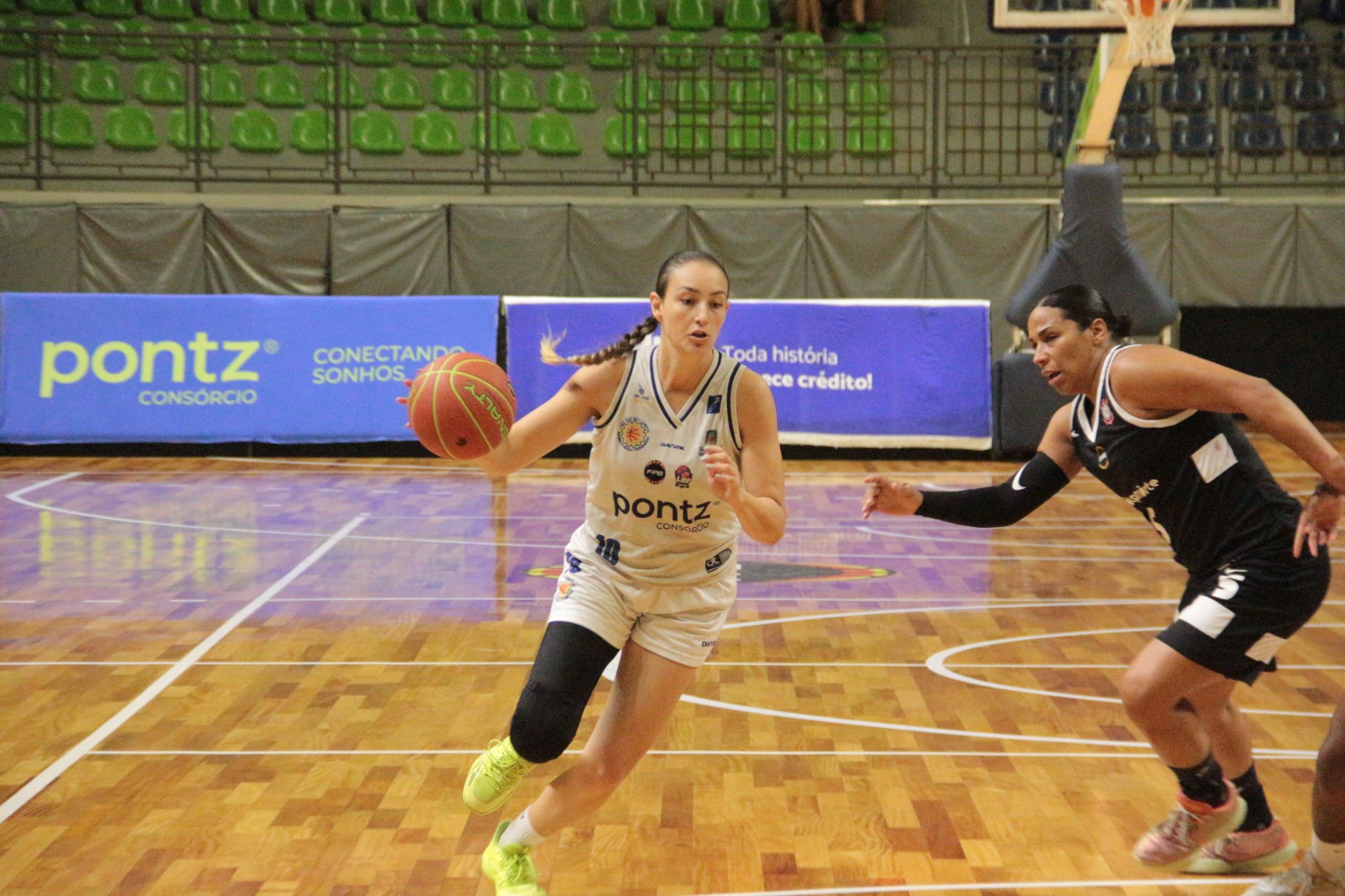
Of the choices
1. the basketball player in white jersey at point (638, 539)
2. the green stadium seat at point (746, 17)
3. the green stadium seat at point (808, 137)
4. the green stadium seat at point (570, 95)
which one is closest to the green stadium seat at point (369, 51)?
the green stadium seat at point (570, 95)

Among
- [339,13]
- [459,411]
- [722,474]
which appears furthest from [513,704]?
[339,13]

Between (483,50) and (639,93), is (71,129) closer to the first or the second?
(483,50)

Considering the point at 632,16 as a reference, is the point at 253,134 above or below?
below

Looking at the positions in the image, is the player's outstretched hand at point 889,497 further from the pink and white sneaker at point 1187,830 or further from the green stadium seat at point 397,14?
the green stadium seat at point 397,14

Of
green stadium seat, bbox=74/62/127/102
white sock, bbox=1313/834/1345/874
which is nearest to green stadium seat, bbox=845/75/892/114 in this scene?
green stadium seat, bbox=74/62/127/102

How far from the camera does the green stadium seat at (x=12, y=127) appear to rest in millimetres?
16141

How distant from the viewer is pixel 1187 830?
3857 millimetres

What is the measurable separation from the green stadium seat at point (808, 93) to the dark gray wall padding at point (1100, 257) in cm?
417

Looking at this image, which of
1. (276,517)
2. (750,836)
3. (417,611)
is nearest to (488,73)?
(276,517)

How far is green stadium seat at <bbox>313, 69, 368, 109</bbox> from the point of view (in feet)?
54.7

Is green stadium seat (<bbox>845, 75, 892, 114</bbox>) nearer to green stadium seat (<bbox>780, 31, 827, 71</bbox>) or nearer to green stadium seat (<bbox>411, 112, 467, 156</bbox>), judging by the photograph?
green stadium seat (<bbox>780, 31, 827, 71</bbox>)

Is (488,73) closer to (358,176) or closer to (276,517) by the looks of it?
(358,176)

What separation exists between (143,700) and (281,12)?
13.7 meters

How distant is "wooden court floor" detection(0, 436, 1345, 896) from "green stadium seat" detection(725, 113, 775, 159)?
7.31 m
